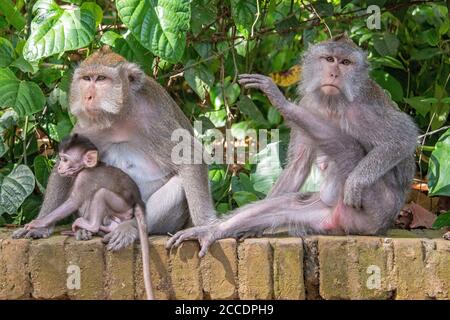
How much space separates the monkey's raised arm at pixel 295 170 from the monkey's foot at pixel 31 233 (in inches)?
73.6

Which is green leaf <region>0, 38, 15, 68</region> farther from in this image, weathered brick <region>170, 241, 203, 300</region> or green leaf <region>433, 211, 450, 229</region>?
green leaf <region>433, 211, 450, 229</region>

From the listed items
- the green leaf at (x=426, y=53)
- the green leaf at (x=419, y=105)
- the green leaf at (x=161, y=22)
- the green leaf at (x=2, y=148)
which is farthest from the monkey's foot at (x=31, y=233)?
the green leaf at (x=426, y=53)

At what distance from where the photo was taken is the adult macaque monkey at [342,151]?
6.55 m

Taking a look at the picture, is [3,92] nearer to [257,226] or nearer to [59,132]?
[59,132]

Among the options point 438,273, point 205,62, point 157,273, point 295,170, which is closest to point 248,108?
point 205,62

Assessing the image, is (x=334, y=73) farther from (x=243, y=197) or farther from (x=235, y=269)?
(x=243, y=197)

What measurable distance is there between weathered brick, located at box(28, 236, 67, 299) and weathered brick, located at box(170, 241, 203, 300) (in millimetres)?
807

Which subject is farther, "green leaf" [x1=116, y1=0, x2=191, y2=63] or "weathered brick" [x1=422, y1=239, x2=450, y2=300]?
"green leaf" [x1=116, y1=0, x2=191, y2=63]

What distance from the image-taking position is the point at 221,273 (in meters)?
6.40

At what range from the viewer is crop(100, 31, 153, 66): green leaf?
7836 mm

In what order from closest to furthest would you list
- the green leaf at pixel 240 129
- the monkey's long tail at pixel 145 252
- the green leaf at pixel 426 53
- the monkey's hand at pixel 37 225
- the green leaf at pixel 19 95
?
the monkey's long tail at pixel 145 252 < the monkey's hand at pixel 37 225 < the green leaf at pixel 19 95 < the green leaf at pixel 426 53 < the green leaf at pixel 240 129

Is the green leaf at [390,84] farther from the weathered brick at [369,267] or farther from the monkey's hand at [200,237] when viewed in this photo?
the monkey's hand at [200,237]

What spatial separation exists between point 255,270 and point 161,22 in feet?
6.92

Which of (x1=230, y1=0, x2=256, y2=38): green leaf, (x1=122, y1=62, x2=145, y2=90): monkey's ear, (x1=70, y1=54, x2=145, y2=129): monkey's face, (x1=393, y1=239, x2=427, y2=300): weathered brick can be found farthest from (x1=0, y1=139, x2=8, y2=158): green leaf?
(x1=393, y1=239, x2=427, y2=300): weathered brick
